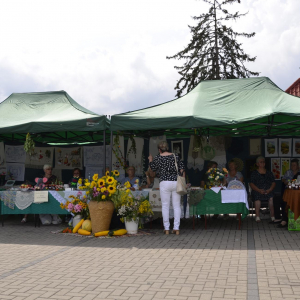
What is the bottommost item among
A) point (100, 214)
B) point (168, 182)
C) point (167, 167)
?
point (100, 214)

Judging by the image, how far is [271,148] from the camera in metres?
12.2

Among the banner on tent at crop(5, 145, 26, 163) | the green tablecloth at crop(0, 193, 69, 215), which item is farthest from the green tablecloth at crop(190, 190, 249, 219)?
the banner on tent at crop(5, 145, 26, 163)

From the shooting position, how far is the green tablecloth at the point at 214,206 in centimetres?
894

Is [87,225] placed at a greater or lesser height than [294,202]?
lesser

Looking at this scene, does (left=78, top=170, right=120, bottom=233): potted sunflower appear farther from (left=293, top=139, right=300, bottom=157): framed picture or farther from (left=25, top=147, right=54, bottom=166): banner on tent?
(left=293, top=139, right=300, bottom=157): framed picture

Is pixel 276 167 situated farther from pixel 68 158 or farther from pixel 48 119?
pixel 48 119

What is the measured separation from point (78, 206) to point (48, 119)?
2323 millimetres

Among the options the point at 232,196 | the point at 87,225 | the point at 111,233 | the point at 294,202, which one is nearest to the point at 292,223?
the point at 294,202

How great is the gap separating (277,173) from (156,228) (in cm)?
441

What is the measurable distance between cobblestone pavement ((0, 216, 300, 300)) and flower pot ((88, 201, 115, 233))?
0.33 meters

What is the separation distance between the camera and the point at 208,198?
355 inches

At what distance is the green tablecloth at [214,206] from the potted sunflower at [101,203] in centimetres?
175

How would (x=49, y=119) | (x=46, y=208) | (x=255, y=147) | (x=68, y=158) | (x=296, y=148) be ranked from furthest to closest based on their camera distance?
1. (x=68, y=158)
2. (x=255, y=147)
3. (x=296, y=148)
4. (x=49, y=119)
5. (x=46, y=208)

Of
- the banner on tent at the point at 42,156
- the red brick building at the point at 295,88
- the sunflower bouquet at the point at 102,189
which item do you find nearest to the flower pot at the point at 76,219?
the sunflower bouquet at the point at 102,189
